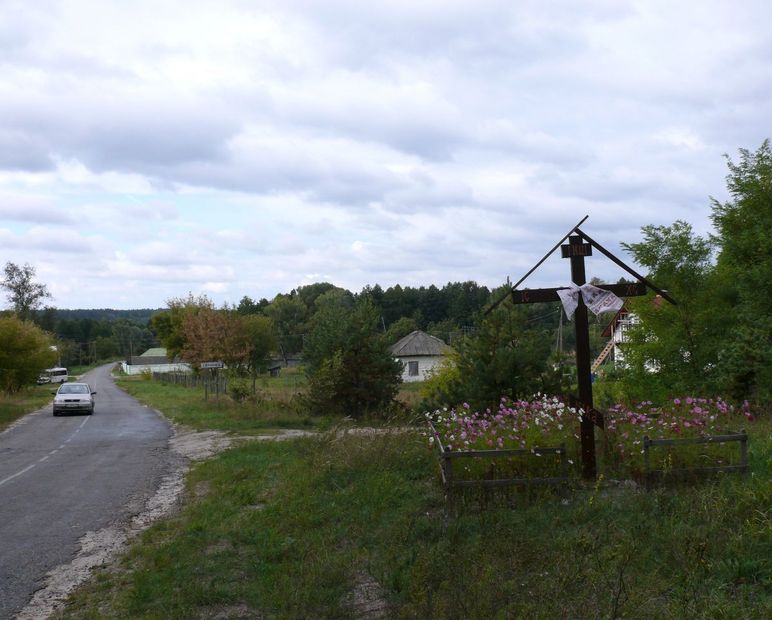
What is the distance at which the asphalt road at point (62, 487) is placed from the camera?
8.15 m

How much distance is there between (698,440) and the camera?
8328 mm

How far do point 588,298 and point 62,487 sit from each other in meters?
9.75

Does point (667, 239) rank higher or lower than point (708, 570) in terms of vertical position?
higher

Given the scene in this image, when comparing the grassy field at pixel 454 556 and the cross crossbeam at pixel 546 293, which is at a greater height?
the cross crossbeam at pixel 546 293

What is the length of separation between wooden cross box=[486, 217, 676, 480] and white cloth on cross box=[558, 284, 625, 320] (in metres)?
0.07

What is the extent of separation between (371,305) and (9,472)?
13.8 m

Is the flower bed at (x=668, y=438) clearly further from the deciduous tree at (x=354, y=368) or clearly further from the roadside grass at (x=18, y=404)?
the roadside grass at (x=18, y=404)

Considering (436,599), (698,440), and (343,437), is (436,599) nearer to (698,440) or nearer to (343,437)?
(698,440)

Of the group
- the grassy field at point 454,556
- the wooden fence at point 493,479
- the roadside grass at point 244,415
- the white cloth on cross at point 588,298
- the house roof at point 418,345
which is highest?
the white cloth on cross at point 588,298

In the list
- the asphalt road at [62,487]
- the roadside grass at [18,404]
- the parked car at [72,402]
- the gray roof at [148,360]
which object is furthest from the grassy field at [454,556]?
the gray roof at [148,360]

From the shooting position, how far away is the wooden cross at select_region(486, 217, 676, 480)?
344 inches

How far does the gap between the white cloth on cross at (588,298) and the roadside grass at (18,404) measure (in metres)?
23.9

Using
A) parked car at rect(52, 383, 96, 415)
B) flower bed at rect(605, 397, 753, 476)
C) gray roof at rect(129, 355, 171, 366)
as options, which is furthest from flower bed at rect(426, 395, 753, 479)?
gray roof at rect(129, 355, 171, 366)

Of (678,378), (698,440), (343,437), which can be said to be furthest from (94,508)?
(678,378)
